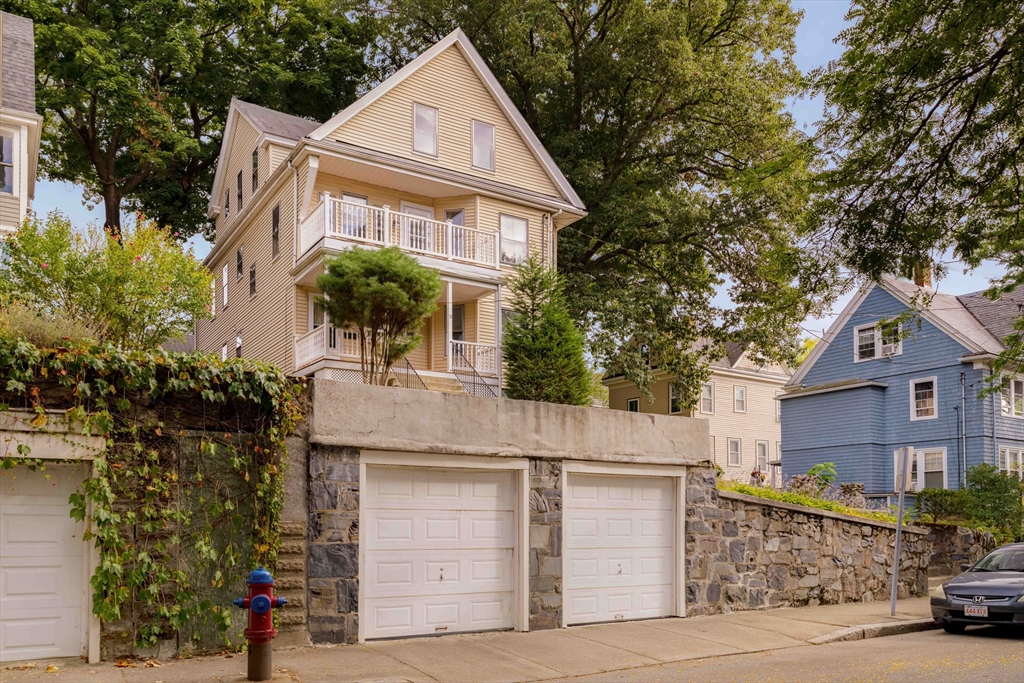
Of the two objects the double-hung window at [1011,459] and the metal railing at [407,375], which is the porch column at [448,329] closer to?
the metal railing at [407,375]

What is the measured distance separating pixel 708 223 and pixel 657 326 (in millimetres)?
3565

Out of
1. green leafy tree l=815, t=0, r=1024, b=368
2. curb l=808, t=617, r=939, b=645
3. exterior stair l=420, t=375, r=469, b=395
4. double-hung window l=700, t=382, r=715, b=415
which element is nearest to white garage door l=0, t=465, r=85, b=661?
green leafy tree l=815, t=0, r=1024, b=368

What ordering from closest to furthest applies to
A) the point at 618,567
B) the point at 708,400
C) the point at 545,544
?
the point at 545,544
the point at 618,567
the point at 708,400

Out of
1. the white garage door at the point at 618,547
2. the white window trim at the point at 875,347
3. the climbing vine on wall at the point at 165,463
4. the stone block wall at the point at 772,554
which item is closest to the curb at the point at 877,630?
the stone block wall at the point at 772,554

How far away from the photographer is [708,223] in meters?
28.0

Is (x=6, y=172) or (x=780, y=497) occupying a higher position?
(x=6, y=172)

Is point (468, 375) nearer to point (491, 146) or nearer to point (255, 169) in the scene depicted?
point (491, 146)

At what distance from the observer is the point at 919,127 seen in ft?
26.5

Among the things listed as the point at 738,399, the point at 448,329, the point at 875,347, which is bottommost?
the point at 738,399

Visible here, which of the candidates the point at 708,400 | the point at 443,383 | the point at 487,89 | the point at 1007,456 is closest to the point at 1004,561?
the point at 443,383

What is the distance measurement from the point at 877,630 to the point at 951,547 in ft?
30.0

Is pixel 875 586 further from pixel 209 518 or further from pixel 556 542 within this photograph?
pixel 209 518

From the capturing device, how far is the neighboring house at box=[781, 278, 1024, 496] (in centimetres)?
2916

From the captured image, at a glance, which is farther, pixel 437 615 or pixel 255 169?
pixel 255 169
